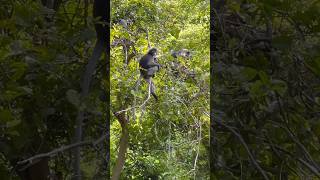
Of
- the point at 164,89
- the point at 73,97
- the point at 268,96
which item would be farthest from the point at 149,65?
the point at 73,97

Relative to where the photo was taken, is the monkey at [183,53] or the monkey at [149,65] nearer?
the monkey at [149,65]

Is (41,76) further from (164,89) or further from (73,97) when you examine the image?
(164,89)

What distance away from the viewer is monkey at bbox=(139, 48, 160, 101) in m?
2.64

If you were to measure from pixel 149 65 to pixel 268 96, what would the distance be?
217 centimetres

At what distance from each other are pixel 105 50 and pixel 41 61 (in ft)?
0.35

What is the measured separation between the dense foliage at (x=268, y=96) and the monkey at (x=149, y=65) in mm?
1983

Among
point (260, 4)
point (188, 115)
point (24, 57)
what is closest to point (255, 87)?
point (260, 4)

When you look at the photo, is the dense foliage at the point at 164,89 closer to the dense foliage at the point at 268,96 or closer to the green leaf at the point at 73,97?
the dense foliage at the point at 268,96

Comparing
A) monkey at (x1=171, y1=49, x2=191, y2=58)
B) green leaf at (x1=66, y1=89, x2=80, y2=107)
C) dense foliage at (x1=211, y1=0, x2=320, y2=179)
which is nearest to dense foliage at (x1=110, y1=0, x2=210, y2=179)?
monkey at (x1=171, y1=49, x2=191, y2=58)

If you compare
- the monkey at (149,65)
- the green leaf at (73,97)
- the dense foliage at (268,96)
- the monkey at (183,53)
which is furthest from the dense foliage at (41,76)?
the monkey at (183,53)

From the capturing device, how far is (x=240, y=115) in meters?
0.56

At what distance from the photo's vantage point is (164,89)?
3.10 meters

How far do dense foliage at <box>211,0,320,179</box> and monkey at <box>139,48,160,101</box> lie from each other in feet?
6.51

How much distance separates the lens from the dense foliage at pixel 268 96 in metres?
0.45
